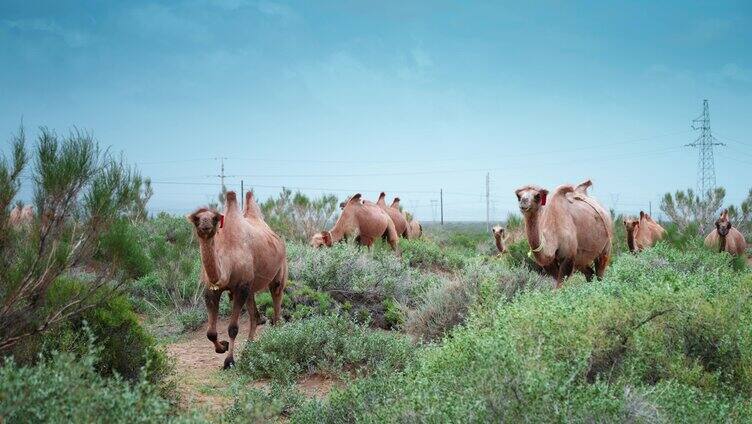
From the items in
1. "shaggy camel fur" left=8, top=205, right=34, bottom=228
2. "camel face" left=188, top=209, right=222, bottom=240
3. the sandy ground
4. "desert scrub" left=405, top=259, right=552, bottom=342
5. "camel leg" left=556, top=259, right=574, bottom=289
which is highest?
"shaggy camel fur" left=8, top=205, right=34, bottom=228

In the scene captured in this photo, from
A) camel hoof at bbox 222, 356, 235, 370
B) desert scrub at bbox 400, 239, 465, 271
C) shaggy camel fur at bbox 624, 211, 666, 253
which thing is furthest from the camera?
shaggy camel fur at bbox 624, 211, 666, 253

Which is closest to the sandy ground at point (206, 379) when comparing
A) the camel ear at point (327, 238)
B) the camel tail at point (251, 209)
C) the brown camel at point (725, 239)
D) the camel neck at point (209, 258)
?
the camel neck at point (209, 258)

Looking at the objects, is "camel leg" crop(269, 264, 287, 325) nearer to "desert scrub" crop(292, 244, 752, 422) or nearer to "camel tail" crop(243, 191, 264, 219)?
"camel tail" crop(243, 191, 264, 219)

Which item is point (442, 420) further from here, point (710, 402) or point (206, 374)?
point (206, 374)

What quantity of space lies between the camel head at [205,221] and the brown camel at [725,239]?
14956mm

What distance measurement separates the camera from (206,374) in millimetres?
8953

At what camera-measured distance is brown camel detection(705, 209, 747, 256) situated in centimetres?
2100

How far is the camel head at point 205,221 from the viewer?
8281mm

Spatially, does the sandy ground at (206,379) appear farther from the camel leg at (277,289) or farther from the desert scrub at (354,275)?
the desert scrub at (354,275)

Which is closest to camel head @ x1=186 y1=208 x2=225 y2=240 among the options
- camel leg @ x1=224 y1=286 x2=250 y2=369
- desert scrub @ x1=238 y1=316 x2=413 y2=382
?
camel leg @ x1=224 y1=286 x2=250 y2=369

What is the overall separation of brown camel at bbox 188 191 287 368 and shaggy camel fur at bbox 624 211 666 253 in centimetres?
1229

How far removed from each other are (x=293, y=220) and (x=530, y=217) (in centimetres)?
1662

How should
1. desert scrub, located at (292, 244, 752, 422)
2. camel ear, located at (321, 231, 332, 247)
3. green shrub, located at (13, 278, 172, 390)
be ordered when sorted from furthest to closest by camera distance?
1. camel ear, located at (321, 231, 332, 247)
2. green shrub, located at (13, 278, 172, 390)
3. desert scrub, located at (292, 244, 752, 422)

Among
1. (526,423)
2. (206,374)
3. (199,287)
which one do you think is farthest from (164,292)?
(526,423)
